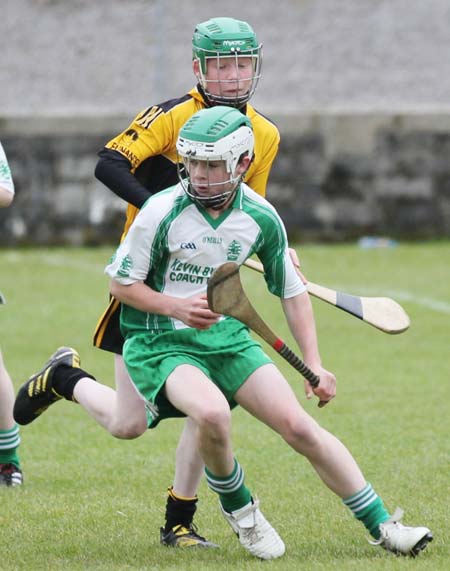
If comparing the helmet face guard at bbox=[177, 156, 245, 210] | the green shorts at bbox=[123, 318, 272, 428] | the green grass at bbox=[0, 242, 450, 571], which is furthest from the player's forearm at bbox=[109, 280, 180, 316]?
the green grass at bbox=[0, 242, 450, 571]

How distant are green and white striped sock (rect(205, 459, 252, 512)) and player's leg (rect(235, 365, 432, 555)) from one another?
0.27m

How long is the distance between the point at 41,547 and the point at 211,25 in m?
2.11

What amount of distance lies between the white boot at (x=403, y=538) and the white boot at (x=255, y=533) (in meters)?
0.37

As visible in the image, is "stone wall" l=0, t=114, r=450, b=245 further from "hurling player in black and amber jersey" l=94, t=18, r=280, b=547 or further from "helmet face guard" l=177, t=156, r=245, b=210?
"helmet face guard" l=177, t=156, r=245, b=210

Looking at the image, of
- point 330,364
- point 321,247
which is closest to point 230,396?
point 330,364

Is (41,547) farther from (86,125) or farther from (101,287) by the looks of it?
(86,125)

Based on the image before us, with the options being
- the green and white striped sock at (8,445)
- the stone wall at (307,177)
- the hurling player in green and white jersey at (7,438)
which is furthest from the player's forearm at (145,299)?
the stone wall at (307,177)

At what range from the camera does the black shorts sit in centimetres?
548

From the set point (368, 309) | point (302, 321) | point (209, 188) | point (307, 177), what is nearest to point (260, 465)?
point (368, 309)

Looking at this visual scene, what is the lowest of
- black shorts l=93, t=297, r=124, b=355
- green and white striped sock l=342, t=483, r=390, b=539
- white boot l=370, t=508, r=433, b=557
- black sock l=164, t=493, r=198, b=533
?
black sock l=164, t=493, r=198, b=533

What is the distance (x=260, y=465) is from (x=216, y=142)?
235 centimetres

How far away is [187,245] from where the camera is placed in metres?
4.88

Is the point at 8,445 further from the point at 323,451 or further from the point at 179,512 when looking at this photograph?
the point at 323,451

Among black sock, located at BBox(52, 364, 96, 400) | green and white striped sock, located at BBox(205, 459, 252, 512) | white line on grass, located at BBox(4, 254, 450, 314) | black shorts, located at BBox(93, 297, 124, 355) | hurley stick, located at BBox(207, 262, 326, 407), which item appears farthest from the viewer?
white line on grass, located at BBox(4, 254, 450, 314)
